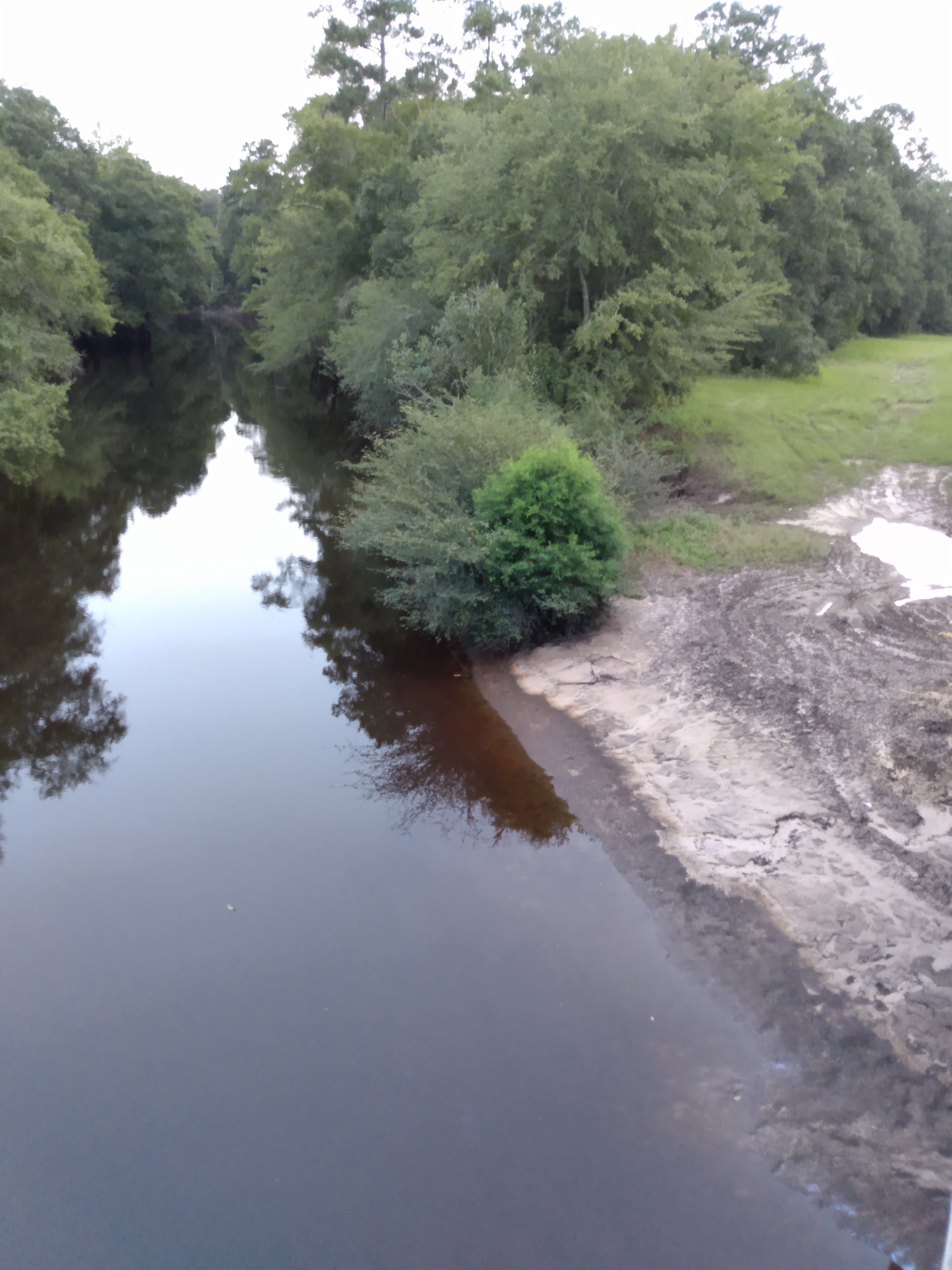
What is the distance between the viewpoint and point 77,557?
18.4m

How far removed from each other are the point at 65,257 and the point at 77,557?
801cm

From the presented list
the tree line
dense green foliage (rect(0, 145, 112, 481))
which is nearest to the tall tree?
the tree line

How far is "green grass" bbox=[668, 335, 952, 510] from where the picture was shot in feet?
63.6

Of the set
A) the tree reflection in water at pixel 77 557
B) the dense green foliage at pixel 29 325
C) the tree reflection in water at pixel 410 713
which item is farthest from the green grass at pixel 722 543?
the dense green foliage at pixel 29 325

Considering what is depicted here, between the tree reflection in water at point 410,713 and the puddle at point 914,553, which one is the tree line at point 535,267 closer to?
the tree reflection in water at point 410,713

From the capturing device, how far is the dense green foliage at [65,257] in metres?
19.5

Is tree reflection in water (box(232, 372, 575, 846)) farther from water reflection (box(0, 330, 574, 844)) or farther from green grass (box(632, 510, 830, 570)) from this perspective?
green grass (box(632, 510, 830, 570))

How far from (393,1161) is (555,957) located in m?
2.26

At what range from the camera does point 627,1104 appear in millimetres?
→ 6293

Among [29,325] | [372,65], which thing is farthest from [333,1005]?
[372,65]

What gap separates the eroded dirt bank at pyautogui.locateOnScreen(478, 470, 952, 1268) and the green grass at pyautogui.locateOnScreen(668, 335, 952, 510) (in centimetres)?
568

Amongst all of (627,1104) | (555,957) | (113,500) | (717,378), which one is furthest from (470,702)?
(717,378)

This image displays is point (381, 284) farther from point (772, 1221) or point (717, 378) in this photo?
point (772, 1221)

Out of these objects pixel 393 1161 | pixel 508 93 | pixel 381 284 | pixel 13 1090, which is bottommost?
pixel 393 1161
